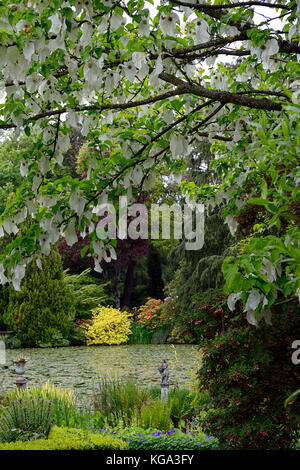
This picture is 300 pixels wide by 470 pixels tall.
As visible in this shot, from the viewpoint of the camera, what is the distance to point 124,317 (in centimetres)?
1423

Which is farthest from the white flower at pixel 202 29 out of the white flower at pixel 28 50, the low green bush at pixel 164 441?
the low green bush at pixel 164 441

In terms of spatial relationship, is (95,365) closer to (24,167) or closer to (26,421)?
(26,421)

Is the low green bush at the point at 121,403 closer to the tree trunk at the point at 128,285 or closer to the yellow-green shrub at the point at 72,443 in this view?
the yellow-green shrub at the point at 72,443

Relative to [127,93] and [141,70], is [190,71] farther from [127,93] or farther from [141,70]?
[127,93]

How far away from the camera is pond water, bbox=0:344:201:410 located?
772 centimetres

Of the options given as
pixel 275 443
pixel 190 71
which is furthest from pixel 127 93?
pixel 275 443

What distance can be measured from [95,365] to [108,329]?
12.7 feet

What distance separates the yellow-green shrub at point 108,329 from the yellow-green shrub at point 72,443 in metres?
9.37

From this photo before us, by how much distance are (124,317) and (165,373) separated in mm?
8658

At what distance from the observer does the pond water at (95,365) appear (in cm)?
772

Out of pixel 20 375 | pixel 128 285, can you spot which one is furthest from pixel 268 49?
pixel 128 285

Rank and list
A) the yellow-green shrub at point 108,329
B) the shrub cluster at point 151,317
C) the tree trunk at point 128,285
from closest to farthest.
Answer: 1. the yellow-green shrub at point 108,329
2. the shrub cluster at point 151,317
3. the tree trunk at point 128,285

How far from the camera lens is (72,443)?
382 cm

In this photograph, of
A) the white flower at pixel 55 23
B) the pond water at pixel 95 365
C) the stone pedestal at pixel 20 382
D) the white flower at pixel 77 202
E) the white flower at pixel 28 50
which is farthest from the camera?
the pond water at pixel 95 365
